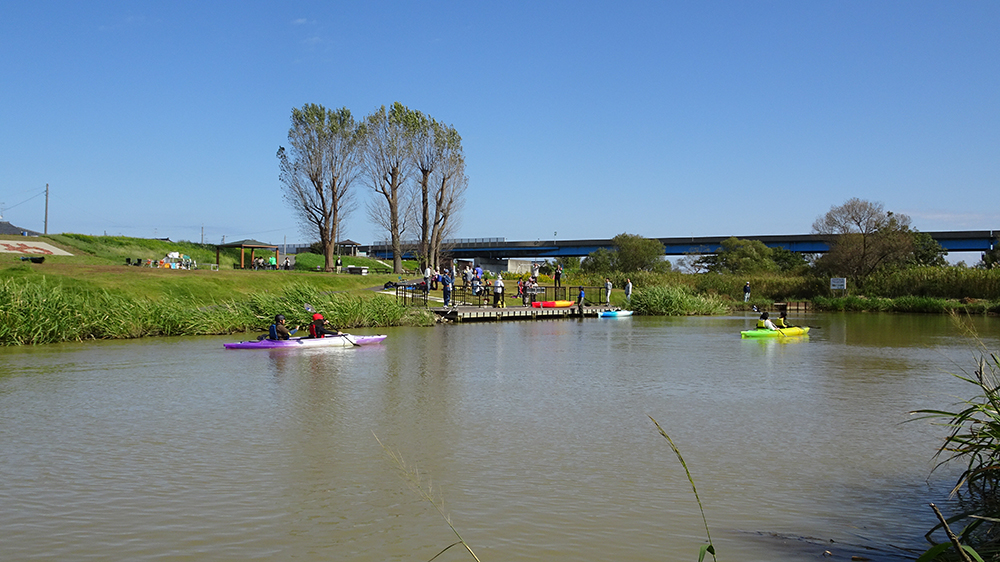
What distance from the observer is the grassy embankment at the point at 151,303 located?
69.4 ft

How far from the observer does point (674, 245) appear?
303ft

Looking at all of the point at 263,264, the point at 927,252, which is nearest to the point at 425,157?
the point at 263,264

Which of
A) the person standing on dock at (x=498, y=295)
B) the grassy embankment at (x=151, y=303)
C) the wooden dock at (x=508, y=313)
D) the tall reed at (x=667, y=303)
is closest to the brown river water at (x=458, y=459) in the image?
the grassy embankment at (x=151, y=303)

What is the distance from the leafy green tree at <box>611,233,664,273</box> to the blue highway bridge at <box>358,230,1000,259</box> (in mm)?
12285

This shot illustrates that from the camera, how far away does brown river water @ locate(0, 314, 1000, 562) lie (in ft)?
20.7

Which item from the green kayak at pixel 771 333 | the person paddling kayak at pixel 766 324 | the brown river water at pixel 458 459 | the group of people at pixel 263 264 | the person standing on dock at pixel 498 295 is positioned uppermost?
the group of people at pixel 263 264

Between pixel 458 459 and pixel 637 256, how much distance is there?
6179cm

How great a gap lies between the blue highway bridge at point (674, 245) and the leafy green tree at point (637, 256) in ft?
40.3

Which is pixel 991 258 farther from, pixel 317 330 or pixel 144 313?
pixel 144 313

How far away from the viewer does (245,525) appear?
6641 mm

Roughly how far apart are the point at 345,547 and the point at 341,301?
75.3 feet

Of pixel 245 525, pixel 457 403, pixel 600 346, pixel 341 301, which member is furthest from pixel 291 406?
pixel 341 301

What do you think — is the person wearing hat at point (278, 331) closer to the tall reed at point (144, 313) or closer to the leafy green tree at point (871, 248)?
the tall reed at point (144, 313)

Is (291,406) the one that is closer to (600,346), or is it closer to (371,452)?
(371,452)
